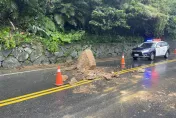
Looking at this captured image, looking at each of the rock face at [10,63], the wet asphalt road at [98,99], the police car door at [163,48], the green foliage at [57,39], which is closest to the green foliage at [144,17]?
the police car door at [163,48]

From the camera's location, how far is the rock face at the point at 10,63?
12180 millimetres

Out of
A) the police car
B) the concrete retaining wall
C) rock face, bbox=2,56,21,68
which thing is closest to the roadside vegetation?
the concrete retaining wall

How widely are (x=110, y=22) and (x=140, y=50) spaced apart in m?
3.27

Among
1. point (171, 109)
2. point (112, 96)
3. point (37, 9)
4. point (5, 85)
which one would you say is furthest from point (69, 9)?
point (171, 109)

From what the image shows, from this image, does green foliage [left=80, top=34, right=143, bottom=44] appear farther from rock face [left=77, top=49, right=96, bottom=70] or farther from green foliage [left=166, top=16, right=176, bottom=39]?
rock face [left=77, top=49, right=96, bottom=70]

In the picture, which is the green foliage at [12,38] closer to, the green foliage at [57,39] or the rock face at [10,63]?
the rock face at [10,63]

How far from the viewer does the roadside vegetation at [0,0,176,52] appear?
13.9 m

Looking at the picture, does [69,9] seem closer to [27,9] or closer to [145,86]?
[27,9]

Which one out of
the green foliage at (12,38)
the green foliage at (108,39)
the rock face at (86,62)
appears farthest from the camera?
the green foliage at (108,39)

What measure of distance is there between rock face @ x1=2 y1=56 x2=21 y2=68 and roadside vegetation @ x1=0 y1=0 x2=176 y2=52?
662 mm

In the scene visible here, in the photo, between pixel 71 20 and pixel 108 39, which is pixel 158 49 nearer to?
pixel 108 39

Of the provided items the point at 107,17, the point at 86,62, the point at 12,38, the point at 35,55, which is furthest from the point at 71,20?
the point at 86,62

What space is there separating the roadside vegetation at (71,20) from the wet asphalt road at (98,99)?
482 cm

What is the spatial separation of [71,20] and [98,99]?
11506 millimetres
